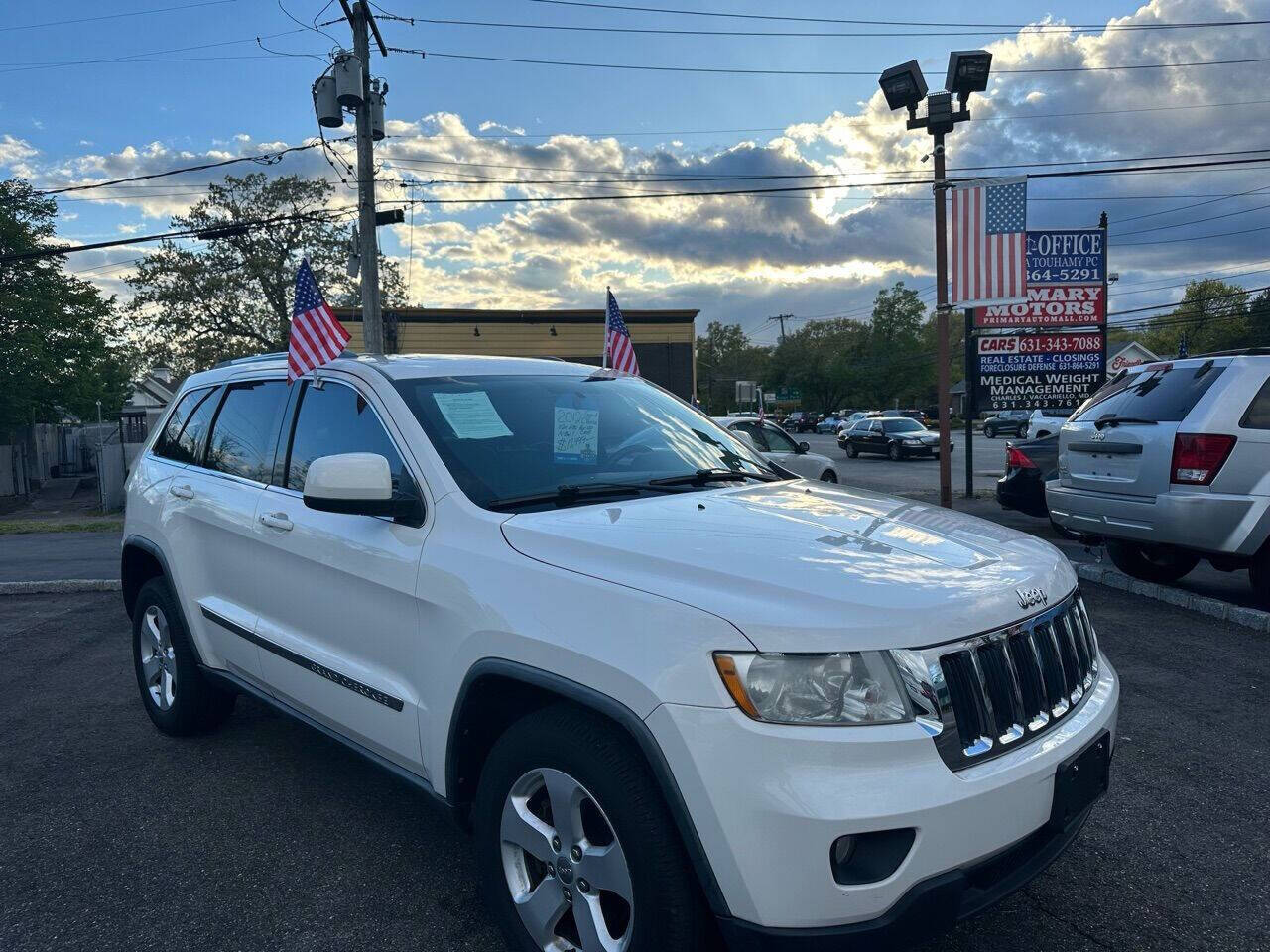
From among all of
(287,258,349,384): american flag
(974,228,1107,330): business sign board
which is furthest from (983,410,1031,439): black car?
(287,258,349,384): american flag

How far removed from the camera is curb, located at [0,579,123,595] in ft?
27.7

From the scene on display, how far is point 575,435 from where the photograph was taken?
3.30m

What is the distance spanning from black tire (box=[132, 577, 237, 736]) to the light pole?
963cm

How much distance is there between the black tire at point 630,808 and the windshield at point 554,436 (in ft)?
2.53

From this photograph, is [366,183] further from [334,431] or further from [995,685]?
[995,685]

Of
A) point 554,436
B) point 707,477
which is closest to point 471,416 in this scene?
point 554,436

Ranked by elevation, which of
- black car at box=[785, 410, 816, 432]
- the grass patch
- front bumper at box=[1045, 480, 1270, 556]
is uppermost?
front bumper at box=[1045, 480, 1270, 556]

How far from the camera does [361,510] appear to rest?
278 cm

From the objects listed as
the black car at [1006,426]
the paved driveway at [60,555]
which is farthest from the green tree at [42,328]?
the black car at [1006,426]

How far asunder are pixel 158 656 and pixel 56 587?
5.03 meters

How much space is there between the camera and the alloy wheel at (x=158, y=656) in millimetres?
4391

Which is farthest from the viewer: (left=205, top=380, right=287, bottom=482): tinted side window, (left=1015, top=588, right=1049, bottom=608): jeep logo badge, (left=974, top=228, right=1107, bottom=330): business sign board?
(left=974, top=228, right=1107, bottom=330): business sign board

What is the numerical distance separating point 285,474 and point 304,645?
0.74m

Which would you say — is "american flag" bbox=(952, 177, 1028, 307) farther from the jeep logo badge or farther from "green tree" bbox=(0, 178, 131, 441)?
"green tree" bbox=(0, 178, 131, 441)
